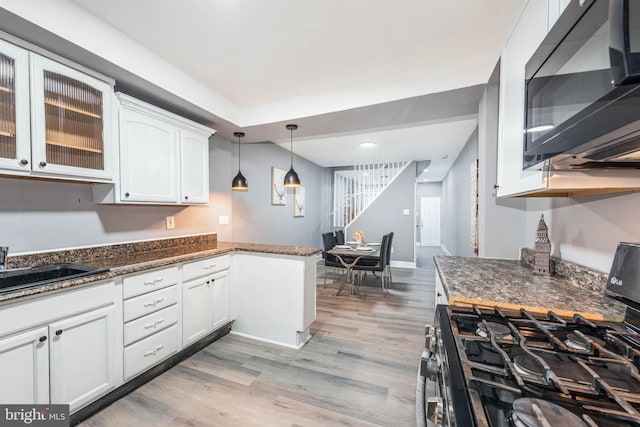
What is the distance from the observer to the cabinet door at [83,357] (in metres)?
1.42

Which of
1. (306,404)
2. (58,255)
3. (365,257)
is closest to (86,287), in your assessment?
(58,255)

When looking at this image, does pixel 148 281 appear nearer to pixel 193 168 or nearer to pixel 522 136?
pixel 193 168

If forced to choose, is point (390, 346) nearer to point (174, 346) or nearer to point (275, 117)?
point (174, 346)

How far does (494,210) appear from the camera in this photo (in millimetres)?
2102

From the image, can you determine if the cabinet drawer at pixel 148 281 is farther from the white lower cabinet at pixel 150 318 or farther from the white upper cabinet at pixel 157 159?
the white upper cabinet at pixel 157 159

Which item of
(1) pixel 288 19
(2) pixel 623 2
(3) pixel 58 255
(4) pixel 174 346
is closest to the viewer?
(2) pixel 623 2

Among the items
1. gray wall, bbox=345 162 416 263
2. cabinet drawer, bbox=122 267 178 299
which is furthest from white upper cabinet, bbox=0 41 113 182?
gray wall, bbox=345 162 416 263

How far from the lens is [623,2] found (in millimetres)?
456

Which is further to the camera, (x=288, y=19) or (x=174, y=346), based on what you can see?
(x=174, y=346)

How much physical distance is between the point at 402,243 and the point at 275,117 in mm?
4305

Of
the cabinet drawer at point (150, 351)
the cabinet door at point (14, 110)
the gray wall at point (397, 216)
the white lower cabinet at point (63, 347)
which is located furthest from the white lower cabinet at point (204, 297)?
the gray wall at point (397, 216)

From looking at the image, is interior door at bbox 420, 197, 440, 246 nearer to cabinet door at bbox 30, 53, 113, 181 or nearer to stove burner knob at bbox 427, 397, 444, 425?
cabinet door at bbox 30, 53, 113, 181

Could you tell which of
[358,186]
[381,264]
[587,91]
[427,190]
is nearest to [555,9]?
[587,91]

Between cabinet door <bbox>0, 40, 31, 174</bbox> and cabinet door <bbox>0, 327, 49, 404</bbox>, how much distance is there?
0.90 meters
